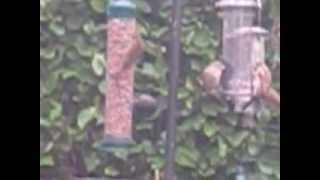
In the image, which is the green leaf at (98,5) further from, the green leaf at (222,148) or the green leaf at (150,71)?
the green leaf at (222,148)

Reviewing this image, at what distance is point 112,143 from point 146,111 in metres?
0.13

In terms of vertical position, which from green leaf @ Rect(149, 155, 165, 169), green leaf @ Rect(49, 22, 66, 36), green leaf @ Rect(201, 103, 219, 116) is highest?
green leaf @ Rect(49, 22, 66, 36)

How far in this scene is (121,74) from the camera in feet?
6.02

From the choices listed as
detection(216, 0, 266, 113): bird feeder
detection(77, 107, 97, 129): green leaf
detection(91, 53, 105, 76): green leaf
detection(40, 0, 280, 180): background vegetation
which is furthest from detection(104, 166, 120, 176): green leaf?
detection(216, 0, 266, 113): bird feeder

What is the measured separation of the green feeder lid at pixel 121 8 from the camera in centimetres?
183

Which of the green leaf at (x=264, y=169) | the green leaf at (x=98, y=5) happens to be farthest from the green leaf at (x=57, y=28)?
the green leaf at (x=264, y=169)

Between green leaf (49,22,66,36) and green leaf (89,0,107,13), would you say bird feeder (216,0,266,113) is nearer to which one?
green leaf (89,0,107,13)

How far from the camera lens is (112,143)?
6.02 feet

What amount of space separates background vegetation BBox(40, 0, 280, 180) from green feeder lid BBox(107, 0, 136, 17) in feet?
0.08

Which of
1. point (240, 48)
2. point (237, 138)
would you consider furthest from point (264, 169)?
point (240, 48)

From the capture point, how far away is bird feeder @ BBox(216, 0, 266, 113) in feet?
6.01

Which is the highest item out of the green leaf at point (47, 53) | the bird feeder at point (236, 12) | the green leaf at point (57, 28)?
the bird feeder at point (236, 12)

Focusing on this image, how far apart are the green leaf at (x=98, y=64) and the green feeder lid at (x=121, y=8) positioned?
4.6 inches
